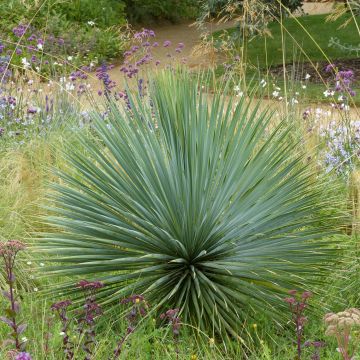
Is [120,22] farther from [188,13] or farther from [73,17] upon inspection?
[188,13]

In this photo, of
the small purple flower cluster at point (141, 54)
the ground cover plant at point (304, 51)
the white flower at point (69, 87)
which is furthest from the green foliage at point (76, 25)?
the small purple flower cluster at point (141, 54)

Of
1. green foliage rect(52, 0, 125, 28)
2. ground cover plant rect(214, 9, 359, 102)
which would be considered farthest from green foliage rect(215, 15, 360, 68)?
green foliage rect(52, 0, 125, 28)

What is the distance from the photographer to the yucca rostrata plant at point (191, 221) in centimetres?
379

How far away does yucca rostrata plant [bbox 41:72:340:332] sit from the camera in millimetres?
3787

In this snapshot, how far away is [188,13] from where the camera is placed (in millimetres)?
21453

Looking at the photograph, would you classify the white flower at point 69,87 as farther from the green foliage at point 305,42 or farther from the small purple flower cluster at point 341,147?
the green foliage at point 305,42

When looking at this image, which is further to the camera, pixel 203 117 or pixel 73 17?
pixel 73 17

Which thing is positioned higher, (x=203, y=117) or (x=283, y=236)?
(x=203, y=117)

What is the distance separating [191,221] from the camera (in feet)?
12.4

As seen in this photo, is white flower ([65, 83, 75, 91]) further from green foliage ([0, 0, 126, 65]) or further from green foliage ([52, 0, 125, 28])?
green foliage ([52, 0, 125, 28])

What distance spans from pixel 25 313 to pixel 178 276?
747 millimetres

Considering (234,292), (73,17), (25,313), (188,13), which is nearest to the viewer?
(234,292)

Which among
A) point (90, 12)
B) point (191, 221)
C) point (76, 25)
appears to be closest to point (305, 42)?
point (90, 12)

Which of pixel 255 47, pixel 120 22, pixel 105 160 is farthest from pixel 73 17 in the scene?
pixel 105 160
